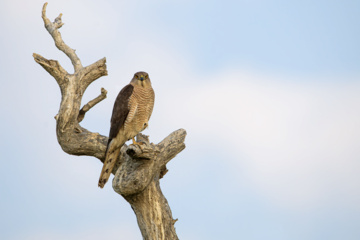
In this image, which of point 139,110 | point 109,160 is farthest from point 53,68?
point 109,160

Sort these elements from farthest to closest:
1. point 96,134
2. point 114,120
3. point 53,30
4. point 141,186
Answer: point 53,30 < point 96,134 < point 114,120 < point 141,186

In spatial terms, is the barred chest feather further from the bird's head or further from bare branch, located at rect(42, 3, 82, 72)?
bare branch, located at rect(42, 3, 82, 72)

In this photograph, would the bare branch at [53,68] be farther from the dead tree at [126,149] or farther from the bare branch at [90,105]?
the bare branch at [90,105]

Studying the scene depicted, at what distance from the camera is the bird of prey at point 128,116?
838 cm

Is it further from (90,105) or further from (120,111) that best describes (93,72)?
(120,111)

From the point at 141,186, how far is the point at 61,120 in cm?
182

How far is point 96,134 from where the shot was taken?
8969 mm

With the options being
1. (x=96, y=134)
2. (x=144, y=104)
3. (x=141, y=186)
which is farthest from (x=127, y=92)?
(x=141, y=186)

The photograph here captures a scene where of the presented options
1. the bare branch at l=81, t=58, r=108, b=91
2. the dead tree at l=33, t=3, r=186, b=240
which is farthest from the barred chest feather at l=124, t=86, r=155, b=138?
the bare branch at l=81, t=58, r=108, b=91

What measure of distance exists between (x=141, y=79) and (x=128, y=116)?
705mm

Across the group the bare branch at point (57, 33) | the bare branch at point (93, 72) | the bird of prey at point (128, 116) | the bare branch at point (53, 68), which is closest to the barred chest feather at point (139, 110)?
the bird of prey at point (128, 116)

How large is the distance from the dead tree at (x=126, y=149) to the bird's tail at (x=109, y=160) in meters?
0.19

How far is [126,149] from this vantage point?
816 centimetres

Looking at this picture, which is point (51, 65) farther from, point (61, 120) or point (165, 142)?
point (165, 142)
